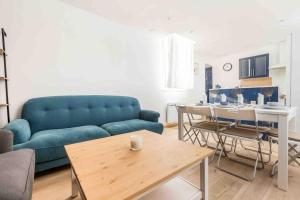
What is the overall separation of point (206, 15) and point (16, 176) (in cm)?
335

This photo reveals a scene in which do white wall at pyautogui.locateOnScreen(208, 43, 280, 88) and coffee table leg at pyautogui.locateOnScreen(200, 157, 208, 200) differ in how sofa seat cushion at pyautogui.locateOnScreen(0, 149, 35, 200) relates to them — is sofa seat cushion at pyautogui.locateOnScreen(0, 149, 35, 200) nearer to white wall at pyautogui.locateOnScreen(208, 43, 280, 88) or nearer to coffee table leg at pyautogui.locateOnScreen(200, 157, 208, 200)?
coffee table leg at pyautogui.locateOnScreen(200, 157, 208, 200)

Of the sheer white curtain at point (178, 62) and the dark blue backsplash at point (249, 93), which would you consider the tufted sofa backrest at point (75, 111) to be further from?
the dark blue backsplash at point (249, 93)

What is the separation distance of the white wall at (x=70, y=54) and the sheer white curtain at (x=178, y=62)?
46 cm

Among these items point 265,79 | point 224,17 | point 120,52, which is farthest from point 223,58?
point 120,52

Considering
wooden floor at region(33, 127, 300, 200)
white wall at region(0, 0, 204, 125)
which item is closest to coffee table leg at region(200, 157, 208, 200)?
wooden floor at region(33, 127, 300, 200)

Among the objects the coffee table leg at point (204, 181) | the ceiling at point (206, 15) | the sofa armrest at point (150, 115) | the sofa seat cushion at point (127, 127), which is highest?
the ceiling at point (206, 15)

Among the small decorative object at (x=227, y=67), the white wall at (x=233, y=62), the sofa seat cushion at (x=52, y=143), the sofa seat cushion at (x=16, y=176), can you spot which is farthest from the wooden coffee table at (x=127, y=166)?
the small decorative object at (x=227, y=67)

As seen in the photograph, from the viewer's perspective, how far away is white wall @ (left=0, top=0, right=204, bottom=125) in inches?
81.7

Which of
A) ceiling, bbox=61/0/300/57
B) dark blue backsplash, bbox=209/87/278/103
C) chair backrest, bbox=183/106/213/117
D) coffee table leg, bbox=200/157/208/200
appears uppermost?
ceiling, bbox=61/0/300/57

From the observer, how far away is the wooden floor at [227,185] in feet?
4.35

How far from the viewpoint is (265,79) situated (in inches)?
201

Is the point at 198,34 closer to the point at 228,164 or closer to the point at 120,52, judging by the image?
the point at 120,52

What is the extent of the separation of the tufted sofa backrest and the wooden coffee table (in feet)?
3.55

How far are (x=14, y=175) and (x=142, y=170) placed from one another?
2.37 feet
